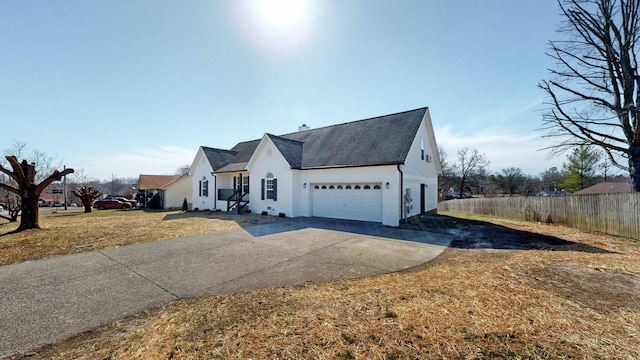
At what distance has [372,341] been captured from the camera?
2.91 m

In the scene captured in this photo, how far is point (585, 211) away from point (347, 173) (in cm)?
1153

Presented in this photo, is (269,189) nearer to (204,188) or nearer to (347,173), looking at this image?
(347,173)

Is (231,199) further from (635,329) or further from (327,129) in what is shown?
(635,329)

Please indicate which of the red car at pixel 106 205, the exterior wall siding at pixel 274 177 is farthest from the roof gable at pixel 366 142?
the red car at pixel 106 205

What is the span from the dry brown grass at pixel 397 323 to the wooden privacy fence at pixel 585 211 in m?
7.12

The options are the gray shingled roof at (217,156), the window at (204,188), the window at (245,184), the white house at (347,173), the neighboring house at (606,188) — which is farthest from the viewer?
the neighboring house at (606,188)

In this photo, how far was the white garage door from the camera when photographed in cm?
1377

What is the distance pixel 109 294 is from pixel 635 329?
8.24 m

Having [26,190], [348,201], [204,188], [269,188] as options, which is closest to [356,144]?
[348,201]

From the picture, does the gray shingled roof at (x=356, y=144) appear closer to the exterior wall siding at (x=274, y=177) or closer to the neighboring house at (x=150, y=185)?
the exterior wall siding at (x=274, y=177)

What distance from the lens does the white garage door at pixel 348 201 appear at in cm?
1377

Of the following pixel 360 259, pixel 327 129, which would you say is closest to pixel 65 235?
pixel 360 259

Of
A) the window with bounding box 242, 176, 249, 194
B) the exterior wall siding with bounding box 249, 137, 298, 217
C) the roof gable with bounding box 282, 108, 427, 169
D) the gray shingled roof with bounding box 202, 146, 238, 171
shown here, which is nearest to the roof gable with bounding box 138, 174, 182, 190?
the gray shingled roof with bounding box 202, 146, 238, 171

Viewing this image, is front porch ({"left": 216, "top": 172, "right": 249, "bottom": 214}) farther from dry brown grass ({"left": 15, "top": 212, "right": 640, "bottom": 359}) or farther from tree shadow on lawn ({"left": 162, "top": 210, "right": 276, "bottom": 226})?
dry brown grass ({"left": 15, "top": 212, "right": 640, "bottom": 359})
